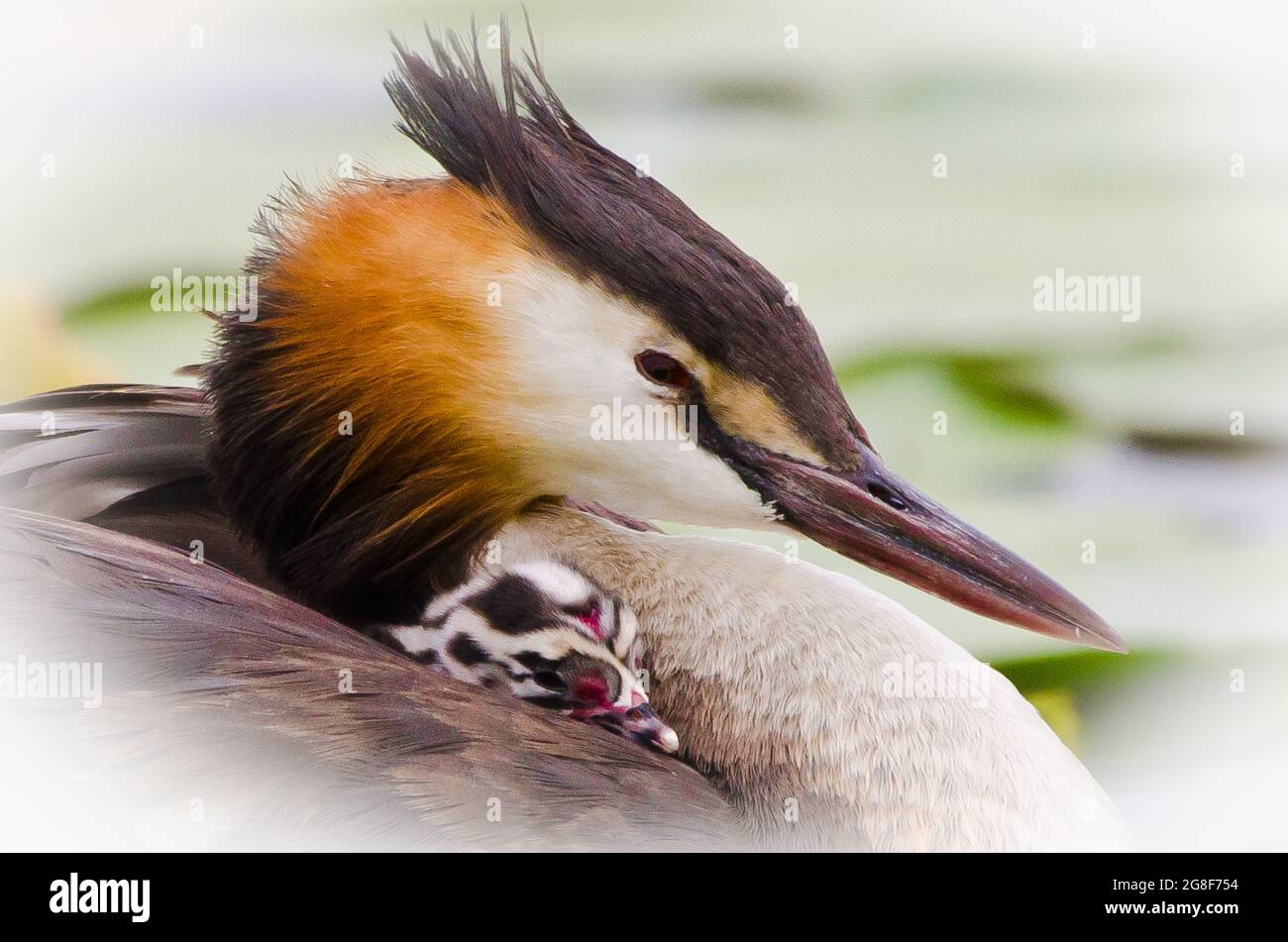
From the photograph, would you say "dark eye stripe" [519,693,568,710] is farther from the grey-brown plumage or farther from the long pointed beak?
the long pointed beak

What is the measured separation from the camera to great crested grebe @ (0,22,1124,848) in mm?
1422

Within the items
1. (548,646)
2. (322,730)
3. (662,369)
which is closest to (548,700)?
(548,646)

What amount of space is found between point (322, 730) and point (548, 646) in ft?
0.83

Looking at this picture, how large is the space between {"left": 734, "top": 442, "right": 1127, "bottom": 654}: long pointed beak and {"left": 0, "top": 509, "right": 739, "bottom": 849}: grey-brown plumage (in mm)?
331

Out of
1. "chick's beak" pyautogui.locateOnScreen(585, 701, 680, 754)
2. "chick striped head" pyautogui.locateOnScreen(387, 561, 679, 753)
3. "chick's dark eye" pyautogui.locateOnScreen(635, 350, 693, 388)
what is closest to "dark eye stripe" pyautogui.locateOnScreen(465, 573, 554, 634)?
"chick striped head" pyautogui.locateOnScreen(387, 561, 679, 753)

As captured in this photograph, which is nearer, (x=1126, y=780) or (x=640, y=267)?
(x=640, y=267)

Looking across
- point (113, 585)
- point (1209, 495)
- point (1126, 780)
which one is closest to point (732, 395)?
point (113, 585)

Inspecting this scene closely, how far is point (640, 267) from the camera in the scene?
1396 mm

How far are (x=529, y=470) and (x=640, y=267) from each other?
0.92ft

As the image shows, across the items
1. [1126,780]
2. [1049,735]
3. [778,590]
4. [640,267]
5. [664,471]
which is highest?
[640,267]

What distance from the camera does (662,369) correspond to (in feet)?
4.70

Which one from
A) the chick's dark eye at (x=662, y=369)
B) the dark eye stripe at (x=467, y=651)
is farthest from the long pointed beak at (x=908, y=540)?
the dark eye stripe at (x=467, y=651)

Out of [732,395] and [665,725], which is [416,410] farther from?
[665,725]

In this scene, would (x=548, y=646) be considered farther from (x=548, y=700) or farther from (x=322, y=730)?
(x=322, y=730)
